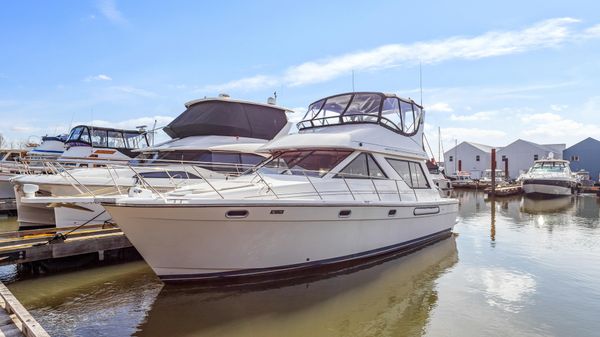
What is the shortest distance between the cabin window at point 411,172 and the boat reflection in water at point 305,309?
2.81 meters

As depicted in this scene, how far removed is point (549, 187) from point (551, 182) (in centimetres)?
40

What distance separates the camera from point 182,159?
42.3 ft

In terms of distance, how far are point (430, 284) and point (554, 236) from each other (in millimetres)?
7677

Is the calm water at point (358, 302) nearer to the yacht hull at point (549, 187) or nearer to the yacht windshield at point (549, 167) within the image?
the yacht hull at point (549, 187)

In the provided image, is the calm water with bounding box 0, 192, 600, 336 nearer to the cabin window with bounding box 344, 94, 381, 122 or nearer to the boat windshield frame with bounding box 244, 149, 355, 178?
the boat windshield frame with bounding box 244, 149, 355, 178

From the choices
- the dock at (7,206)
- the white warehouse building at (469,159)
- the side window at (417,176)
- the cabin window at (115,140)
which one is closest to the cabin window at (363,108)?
the side window at (417,176)

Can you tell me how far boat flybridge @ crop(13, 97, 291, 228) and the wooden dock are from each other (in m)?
0.78

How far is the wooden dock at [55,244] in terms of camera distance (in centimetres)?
723

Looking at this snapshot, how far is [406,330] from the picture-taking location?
5559mm

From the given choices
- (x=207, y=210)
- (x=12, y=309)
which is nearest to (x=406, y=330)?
(x=207, y=210)

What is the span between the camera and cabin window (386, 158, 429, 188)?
954 centimetres

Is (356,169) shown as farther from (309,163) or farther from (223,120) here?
(223,120)

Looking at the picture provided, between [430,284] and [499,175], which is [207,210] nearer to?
[430,284]

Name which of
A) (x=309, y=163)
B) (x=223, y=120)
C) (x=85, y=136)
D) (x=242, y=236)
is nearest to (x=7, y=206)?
(x=85, y=136)
